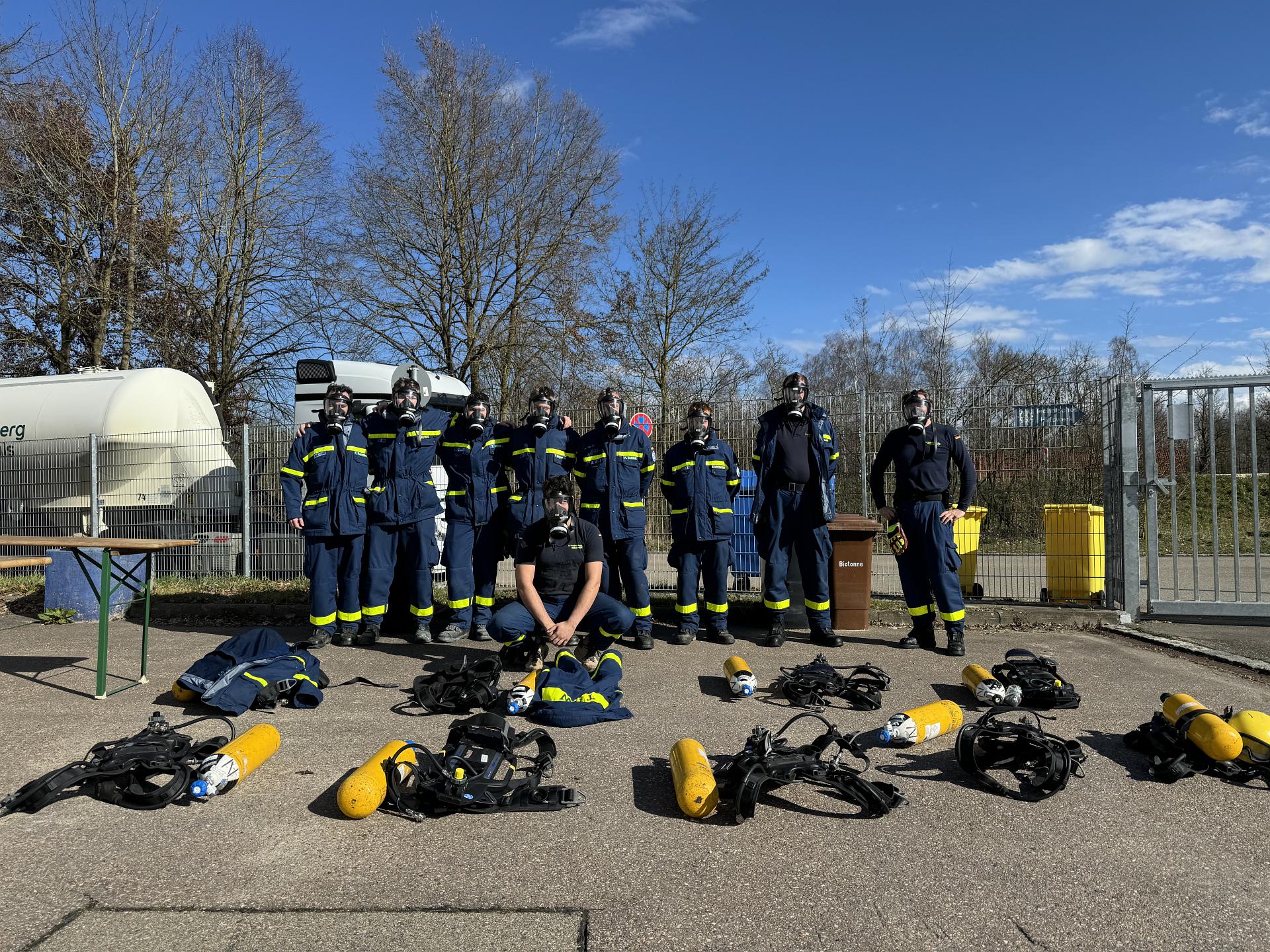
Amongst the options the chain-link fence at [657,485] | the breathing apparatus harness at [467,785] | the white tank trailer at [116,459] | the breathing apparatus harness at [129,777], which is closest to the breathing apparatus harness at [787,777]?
the breathing apparatus harness at [467,785]

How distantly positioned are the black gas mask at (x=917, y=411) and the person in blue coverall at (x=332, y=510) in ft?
16.1

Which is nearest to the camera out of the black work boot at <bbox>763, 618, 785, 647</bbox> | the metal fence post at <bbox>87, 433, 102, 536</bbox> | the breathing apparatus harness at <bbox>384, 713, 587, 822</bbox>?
the breathing apparatus harness at <bbox>384, 713, 587, 822</bbox>

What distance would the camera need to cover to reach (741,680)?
17.7ft

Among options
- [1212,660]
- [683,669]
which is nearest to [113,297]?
[683,669]

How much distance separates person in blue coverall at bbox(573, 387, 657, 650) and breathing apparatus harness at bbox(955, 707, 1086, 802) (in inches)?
139

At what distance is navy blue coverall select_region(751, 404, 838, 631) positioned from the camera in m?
7.29

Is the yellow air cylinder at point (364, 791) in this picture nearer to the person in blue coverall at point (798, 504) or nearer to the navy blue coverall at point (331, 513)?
the navy blue coverall at point (331, 513)

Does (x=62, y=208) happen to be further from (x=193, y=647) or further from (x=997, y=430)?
(x=997, y=430)

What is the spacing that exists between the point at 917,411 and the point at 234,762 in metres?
5.78

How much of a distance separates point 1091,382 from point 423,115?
1778 cm

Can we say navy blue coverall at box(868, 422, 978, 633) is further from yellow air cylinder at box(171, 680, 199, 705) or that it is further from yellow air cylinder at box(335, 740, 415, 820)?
yellow air cylinder at box(171, 680, 199, 705)

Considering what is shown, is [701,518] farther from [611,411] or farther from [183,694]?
[183,694]

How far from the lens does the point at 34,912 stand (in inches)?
106

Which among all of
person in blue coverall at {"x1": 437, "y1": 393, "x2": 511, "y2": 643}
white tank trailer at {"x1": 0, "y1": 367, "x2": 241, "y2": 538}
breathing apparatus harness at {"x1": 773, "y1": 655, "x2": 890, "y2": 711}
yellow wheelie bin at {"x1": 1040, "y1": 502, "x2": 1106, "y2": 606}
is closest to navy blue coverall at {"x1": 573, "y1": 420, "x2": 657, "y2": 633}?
person in blue coverall at {"x1": 437, "y1": 393, "x2": 511, "y2": 643}
